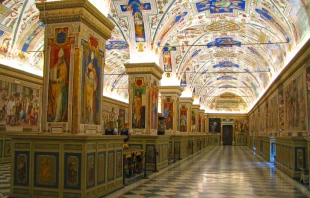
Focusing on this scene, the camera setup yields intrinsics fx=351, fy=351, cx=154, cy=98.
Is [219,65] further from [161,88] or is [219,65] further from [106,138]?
[106,138]

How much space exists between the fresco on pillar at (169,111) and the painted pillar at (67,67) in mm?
13496

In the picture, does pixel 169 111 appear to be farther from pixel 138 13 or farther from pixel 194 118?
pixel 194 118

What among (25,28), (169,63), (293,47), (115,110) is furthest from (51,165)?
(115,110)

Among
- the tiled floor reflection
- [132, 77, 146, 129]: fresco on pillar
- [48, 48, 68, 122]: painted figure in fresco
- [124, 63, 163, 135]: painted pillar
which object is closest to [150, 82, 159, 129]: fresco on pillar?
[124, 63, 163, 135]: painted pillar

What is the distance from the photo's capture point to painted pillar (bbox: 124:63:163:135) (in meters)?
16.1

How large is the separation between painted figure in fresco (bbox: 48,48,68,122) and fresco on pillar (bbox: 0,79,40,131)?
32.0 ft

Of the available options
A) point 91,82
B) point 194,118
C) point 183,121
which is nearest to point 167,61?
point 183,121

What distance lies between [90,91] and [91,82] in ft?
0.85

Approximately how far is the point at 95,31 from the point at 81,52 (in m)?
1.08

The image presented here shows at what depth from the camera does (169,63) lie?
23578 mm

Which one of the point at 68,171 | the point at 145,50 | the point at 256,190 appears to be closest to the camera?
the point at 68,171

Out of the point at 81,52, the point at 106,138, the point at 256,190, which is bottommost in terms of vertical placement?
the point at 256,190

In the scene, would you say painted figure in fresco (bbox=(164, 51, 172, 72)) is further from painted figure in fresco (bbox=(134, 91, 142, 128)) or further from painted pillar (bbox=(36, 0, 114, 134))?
painted pillar (bbox=(36, 0, 114, 134))

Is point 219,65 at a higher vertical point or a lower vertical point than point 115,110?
higher
